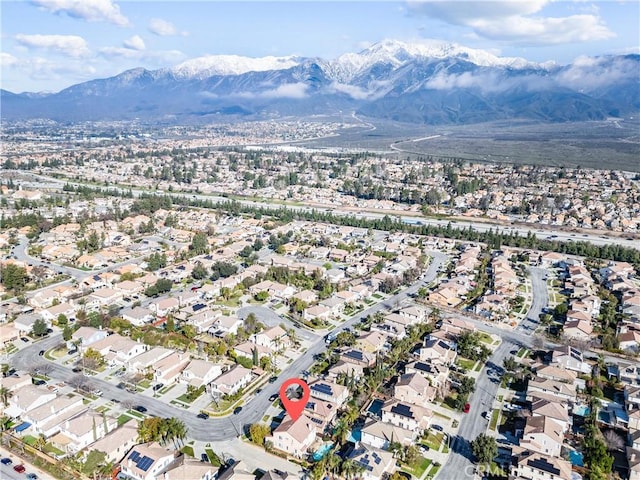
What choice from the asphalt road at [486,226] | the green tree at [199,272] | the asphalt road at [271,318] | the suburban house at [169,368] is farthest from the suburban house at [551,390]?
the asphalt road at [486,226]

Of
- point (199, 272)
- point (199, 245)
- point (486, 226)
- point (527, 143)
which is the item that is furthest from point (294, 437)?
point (527, 143)

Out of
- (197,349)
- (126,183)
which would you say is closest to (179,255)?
(197,349)

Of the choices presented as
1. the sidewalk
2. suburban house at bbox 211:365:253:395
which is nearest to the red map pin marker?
suburban house at bbox 211:365:253:395

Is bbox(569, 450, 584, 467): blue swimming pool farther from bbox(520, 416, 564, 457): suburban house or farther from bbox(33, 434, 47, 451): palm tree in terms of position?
bbox(33, 434, 47, 451): palm tree

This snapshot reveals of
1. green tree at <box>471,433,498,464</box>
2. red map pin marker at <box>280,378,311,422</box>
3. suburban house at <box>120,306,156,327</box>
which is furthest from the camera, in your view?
suburban house at <box>120,306,156,327</box>

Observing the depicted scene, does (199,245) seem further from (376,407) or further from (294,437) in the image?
(294,437)

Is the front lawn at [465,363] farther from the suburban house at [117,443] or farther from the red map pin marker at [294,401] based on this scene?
the suburban house at [117,443]
